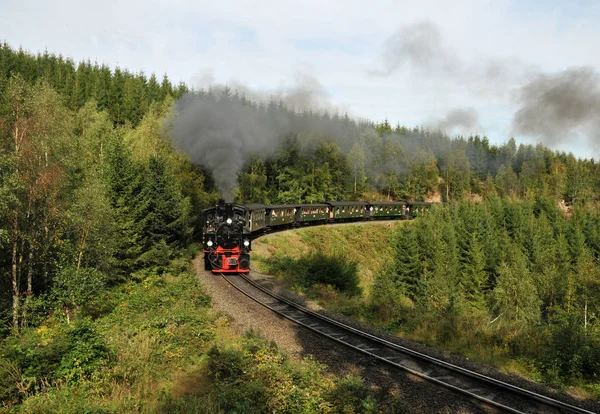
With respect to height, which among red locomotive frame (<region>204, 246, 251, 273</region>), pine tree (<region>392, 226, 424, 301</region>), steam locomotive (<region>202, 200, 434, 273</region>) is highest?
steam locomotive (<region>202, 200, 434, 273</region>)

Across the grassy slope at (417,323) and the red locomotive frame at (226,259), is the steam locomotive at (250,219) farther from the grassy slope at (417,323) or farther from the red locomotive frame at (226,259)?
the grassy slope at (417,323)

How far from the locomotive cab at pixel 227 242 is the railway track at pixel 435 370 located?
666 centimetres

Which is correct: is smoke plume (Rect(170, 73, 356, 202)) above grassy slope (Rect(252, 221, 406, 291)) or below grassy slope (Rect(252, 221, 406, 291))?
above

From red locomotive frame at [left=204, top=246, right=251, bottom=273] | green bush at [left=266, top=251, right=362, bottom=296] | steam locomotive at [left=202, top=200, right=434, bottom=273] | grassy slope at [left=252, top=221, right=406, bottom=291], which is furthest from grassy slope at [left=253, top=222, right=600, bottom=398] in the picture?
red locomotive frame at [left=204, top=246, right=251, bottom=273]

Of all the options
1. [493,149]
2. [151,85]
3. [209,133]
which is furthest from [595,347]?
[493,149]

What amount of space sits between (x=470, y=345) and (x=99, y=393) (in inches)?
372

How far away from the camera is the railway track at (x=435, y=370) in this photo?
7.91 metres

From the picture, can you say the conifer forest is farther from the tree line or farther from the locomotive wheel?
the locomotive wheel

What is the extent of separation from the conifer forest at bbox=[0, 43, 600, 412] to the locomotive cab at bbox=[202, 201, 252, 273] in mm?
2367

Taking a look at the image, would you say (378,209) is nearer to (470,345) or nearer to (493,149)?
(470,345)

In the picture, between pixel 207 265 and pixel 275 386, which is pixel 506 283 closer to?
pixel 207 265

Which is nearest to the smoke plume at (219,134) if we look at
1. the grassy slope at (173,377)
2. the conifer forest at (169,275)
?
the conifer forest at (169,275)

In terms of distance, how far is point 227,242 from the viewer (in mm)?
20672

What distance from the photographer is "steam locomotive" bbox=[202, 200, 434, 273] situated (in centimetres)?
2080
